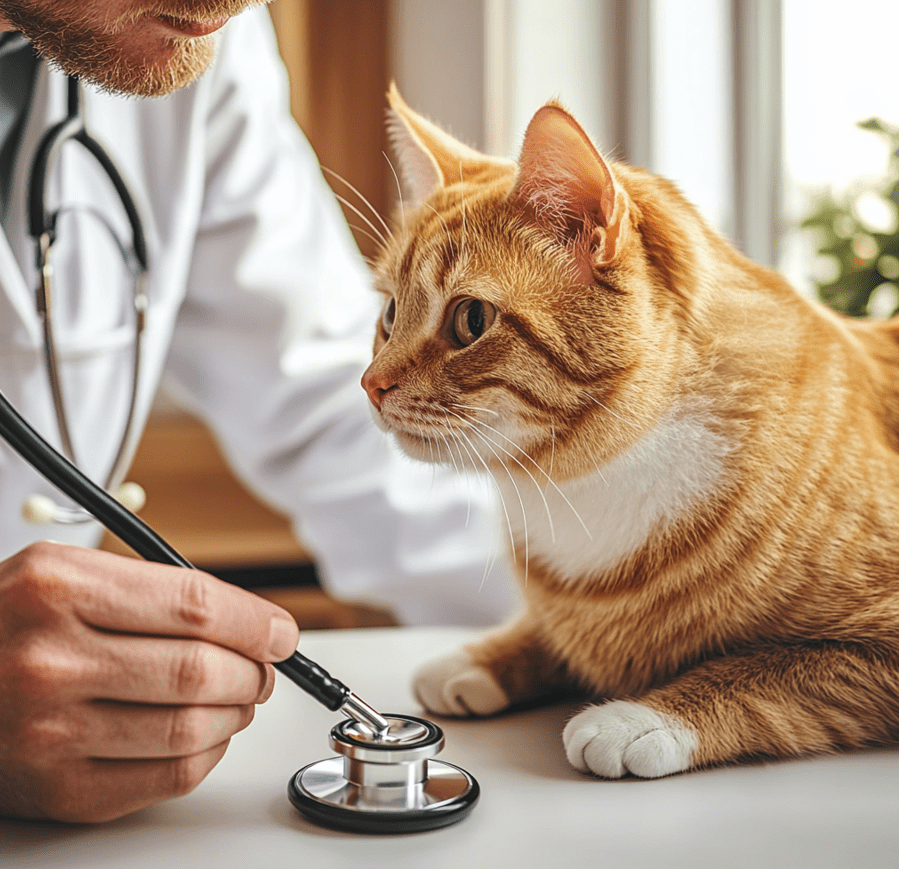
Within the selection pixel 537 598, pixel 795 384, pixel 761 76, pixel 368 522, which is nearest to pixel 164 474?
pixel 368 522

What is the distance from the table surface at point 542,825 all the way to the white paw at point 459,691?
49 millimetres

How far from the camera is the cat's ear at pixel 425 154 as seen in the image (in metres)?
0.69

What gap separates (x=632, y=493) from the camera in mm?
572

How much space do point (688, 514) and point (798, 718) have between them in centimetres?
13

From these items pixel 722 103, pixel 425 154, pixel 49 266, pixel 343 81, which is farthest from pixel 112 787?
pixel 343 81

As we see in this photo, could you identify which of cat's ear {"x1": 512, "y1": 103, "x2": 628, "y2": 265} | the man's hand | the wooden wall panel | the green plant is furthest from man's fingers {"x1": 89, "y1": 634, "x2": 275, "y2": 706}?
the wooden wall panel

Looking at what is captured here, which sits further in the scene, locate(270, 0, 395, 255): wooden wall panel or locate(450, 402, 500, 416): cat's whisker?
locate(270, 0, 395, 255): wooden wall panel

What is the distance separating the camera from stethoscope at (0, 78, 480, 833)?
0.49m

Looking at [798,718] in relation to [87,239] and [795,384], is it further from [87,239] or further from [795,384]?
[87,239]

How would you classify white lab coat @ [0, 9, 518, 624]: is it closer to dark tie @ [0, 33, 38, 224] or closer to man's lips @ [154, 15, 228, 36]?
dark tie @ [0, 33, 38, 224]

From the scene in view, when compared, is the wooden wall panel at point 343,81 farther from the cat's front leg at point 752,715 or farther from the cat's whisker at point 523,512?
the cat's front leg at point 752,715

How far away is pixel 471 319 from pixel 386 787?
27cm

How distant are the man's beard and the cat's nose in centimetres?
25

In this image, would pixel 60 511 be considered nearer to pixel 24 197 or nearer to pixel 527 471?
pixel 24 197
